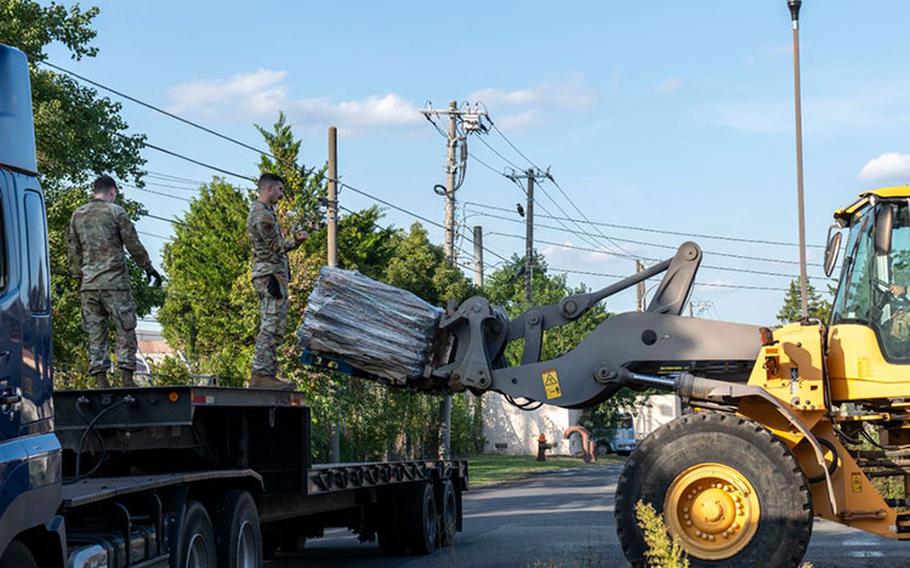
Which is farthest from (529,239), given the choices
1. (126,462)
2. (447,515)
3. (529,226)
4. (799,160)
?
(126,462)

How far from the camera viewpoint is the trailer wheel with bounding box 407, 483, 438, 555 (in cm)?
1598

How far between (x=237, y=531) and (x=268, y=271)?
10.1 feet

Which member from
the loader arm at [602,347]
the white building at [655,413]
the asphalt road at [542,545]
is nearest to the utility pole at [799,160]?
the asphalt road at [542,545]

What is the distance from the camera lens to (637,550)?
11359 mm

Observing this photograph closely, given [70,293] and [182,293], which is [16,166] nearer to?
[70,293]

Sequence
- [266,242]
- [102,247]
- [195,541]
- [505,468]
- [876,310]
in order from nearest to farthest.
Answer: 1. [195,541]
2. [102,247]
3. [876,310]
4. [266,242]
5. [505,468]

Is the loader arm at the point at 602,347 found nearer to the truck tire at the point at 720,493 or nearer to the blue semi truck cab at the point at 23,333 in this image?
the truck tire at the point at 720,493

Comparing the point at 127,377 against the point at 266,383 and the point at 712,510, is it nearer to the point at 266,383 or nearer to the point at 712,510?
the point at 266,383

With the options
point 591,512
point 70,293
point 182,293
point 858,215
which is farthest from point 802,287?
point 182,293

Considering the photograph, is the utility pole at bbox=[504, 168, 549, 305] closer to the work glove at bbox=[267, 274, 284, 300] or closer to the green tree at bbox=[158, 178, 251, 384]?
the green tree at bbox=[158, 178, 251, 384]

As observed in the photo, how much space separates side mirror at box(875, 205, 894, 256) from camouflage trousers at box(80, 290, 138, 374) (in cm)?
627

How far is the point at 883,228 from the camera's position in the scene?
460 inches

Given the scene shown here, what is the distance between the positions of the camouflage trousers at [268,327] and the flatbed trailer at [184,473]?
890 mm

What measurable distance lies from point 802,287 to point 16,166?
23320mm
